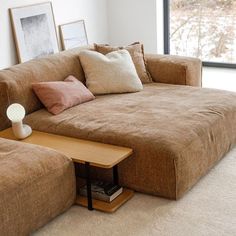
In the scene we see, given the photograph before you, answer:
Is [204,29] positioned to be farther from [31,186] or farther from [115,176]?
[31,186]

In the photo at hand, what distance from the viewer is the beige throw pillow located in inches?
147

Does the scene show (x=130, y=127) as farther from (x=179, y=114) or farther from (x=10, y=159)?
(x=10, y=159)

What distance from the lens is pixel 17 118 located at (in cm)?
304

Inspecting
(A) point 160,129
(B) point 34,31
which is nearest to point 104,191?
(A) point 160,129

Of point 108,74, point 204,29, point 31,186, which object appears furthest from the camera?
point 204,29

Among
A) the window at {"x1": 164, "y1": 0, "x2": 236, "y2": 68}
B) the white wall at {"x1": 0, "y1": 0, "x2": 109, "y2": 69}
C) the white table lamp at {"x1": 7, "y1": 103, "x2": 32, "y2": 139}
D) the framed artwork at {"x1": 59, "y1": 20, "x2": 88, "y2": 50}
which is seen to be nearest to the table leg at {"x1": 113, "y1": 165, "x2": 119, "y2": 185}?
the white table lamp at {"x1": 7, "y1": 103, "x2": 32, "y2": 139}

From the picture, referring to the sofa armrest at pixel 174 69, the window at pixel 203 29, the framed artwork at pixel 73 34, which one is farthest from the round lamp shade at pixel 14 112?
the window at pixel 203 29

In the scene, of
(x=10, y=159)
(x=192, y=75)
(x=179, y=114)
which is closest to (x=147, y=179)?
(x=179, y=114)

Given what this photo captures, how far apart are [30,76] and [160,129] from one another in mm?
1109

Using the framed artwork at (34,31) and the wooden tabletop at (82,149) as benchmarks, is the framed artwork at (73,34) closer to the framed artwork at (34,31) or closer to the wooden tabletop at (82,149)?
the framed artwork at (34,31)

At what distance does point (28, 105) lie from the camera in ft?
11.2

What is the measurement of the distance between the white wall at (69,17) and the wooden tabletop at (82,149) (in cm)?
115

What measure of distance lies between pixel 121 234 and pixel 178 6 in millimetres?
3356

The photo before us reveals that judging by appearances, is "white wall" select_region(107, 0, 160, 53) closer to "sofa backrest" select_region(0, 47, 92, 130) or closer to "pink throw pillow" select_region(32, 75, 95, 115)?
"sofa backrest" select_region(0, 47, 92, 130)
